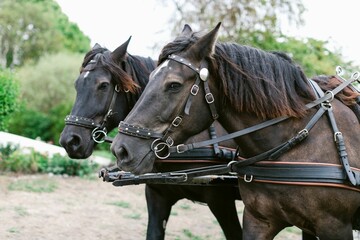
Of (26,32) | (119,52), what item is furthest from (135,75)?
(26,32)

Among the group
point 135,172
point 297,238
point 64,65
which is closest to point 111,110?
point 135,172

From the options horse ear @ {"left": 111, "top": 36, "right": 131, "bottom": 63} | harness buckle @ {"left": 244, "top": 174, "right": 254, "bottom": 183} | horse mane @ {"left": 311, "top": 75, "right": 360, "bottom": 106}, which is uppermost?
horse ear @ {"left": 111, "top": 36, "right": 131, "bottom": 63}

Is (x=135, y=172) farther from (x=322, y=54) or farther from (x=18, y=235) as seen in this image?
(x=322, y=54)

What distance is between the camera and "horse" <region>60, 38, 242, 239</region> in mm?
4234

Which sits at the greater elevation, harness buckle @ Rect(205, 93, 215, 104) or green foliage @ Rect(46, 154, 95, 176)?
green foliage @ Rect(46, 154, 95, 176)

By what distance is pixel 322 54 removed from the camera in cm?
1318

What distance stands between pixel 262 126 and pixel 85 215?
19.3 ft

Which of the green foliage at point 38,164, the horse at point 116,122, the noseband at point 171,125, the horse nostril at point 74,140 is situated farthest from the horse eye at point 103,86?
the green foliage at point 38,164

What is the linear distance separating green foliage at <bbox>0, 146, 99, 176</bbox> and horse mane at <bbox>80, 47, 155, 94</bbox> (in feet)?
27.5

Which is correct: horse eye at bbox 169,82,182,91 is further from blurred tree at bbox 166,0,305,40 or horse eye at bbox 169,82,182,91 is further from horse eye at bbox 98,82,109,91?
blurred tree at bbox 166,0,305,40

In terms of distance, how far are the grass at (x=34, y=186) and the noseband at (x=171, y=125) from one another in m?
7.74

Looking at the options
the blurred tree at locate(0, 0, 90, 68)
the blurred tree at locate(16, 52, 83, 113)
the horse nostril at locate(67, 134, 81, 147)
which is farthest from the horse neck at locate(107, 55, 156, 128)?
the blurred tree at locate(0, 0, 90, 68)

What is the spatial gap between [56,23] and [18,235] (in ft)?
120

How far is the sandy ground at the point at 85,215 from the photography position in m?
7.09
